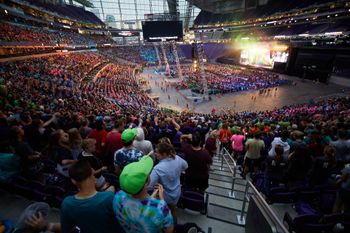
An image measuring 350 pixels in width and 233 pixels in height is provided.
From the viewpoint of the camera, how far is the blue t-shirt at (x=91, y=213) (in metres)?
1.74

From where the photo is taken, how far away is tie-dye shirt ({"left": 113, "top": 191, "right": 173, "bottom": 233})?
1685 mm

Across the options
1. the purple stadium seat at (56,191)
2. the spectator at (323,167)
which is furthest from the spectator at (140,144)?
the spectator at (323,167)

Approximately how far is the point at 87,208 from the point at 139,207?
440mm

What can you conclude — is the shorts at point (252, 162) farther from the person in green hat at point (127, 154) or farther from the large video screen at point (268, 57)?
the large video screen at point (268, 57)

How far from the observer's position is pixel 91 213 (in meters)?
1.73

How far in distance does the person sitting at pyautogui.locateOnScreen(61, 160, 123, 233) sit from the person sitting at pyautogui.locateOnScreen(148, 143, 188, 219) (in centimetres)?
92

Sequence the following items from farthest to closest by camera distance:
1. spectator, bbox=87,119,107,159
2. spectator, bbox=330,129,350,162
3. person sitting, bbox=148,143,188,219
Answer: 1. spectator, bbox=330,129,350,162
2. spectator, bbox=87,119,107,159
3. person sitting, bbox=148,143,188,219

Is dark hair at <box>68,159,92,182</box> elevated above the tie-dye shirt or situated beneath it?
elevated above

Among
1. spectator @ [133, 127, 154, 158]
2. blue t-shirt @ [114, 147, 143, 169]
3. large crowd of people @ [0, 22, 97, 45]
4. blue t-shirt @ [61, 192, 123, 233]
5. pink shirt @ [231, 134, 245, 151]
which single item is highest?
large crowd of people @ [0, 22, 97, 45]

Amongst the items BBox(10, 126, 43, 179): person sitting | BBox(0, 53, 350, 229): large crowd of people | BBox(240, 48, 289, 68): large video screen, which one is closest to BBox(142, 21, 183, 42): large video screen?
BBox(240, 48, 289, 68): large video screen

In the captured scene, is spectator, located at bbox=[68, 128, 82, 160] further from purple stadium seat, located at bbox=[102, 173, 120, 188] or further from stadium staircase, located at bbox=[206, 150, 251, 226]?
stadium staircase, located at bbox=[206, 150, 251, 226]

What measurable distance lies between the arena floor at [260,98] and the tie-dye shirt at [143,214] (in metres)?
24.2

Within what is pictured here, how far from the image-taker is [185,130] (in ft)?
23.3

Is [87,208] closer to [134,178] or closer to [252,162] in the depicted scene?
[134,178]
